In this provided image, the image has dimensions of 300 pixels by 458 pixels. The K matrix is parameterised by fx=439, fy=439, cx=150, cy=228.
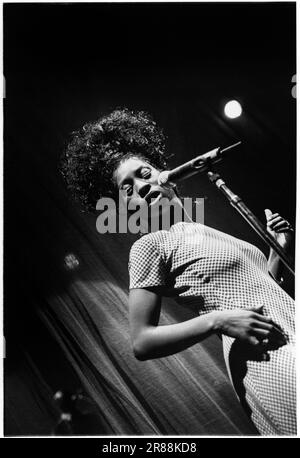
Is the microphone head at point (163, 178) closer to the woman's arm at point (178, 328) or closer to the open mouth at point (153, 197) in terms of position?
the open mouth at point (153, 197)

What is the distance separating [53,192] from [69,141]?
29cm

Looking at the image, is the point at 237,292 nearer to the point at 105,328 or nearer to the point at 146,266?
the point at 146,266

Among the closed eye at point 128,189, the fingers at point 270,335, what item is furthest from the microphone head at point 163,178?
the fingers at point 270,335

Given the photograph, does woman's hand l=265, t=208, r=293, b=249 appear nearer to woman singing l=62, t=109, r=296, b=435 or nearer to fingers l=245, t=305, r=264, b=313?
woman singing l=62, t=109, r=296, b=435

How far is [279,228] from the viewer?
229 centimetres

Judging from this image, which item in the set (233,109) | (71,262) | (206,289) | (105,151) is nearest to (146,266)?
(206,289)

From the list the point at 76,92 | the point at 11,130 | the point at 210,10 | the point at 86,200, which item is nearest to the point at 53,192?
the point at 86,200

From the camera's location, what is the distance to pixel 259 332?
2.04 meters

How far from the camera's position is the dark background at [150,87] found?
2342 mm

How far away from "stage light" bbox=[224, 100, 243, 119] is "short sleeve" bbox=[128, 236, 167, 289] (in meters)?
0.83

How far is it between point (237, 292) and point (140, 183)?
0.73 m

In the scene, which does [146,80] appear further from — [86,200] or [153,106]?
[86,200]

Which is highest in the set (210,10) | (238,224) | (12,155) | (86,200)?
(210,10)

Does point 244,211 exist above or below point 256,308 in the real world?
above
